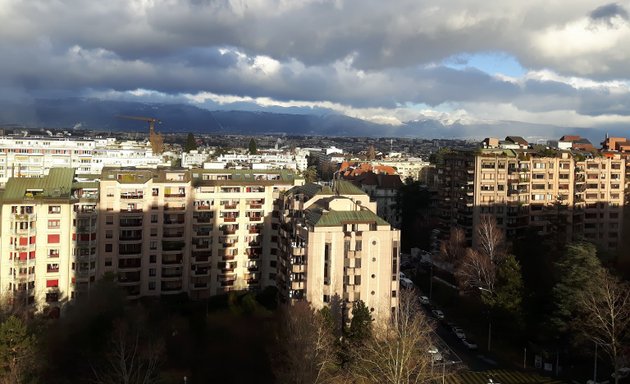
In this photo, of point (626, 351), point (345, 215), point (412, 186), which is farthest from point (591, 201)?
point (345, 215)

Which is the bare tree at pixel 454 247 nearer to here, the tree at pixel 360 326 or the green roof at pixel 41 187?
the tree at pixel 360 326

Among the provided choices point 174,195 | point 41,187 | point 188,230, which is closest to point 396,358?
point 188,230

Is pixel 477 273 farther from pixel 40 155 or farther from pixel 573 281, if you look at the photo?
pixel 40 155

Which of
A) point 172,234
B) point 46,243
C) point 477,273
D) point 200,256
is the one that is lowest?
point 477,273

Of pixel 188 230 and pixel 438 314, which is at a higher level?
pixel 188 230

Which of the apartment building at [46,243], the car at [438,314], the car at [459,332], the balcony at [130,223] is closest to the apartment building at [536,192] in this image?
the car at [438,314]

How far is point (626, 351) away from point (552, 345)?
18.5ft

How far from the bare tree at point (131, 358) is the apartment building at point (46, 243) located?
28.6ft

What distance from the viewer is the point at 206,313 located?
35.4 metres

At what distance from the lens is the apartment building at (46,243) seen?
1320 inches

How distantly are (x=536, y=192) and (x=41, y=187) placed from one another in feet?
115

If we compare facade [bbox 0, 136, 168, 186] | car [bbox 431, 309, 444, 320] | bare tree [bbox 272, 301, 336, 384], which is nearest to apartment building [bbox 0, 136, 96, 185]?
facade [bbox 0, 136, 168, 186]

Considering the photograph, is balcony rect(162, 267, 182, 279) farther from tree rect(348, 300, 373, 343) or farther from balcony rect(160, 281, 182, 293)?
tree rect(348, 300, 373, 343)

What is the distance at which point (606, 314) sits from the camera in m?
27.1
